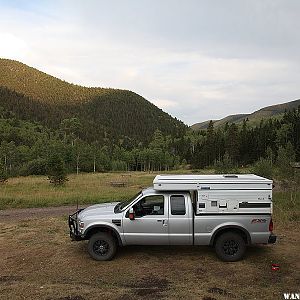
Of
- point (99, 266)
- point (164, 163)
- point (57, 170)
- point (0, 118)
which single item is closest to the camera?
point (99, 266)

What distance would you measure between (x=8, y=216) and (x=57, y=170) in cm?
1486

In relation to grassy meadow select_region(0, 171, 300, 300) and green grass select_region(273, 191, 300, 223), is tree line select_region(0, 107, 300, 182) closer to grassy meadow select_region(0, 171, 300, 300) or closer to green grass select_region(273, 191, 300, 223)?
green grass select_region(273, 191, 300, 223)

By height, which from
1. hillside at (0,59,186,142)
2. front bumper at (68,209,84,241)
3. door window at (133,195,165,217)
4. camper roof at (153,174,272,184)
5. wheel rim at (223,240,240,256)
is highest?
hillside at (0,59,186,142)

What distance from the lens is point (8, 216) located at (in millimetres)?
16578

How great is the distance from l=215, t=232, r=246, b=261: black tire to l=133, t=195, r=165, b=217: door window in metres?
1.73

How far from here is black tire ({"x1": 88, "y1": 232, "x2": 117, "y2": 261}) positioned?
922cm

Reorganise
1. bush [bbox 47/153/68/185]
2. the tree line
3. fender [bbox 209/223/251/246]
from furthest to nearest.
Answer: the tree line < bush [bbox 47/153/68/185] < fender [bbox 209/223/251/246]

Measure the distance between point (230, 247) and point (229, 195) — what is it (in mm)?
1381

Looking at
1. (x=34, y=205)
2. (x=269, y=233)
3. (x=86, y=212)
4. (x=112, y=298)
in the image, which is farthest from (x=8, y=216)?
(x=269, y=233)

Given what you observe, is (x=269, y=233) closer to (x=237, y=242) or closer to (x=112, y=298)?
(x=237, y=242)

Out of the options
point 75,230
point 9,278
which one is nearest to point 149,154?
point 75,230

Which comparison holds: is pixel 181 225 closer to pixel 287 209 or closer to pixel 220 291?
pixel 220 291

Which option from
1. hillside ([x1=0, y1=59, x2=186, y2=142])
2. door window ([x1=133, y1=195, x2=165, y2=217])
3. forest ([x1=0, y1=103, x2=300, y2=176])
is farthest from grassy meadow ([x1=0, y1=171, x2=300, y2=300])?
hillside ([x1=0, y1=59, x2=186, y2=142])

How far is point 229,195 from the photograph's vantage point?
905 centimetres
